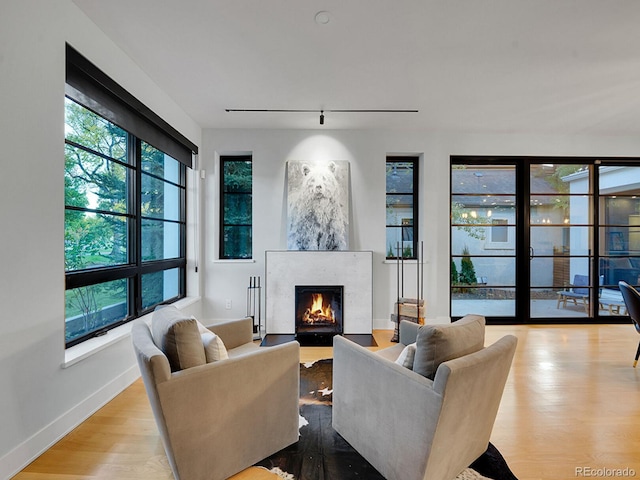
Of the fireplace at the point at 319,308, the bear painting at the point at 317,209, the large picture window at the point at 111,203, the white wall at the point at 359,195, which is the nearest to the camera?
the large picture window at the point at 111,203

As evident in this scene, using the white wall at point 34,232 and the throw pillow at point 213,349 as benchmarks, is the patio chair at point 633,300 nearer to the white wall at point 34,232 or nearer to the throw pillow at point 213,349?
the throw pillow at point 213,349

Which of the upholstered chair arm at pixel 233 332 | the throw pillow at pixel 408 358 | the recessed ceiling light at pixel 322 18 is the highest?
the recessed ceiling light at pixel 322 18

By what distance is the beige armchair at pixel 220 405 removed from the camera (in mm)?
1347

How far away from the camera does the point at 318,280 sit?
3.94 metres

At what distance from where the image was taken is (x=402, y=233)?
4.25 m

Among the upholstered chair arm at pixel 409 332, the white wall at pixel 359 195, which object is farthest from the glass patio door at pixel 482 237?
the upholstered chair arm at pixel 409 332

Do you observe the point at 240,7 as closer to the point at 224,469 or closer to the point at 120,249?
the point at 120,249

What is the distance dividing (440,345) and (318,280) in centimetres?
260

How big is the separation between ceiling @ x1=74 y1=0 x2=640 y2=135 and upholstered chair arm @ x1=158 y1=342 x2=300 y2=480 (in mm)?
2130

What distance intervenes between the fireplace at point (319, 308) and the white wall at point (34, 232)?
88.4 inches

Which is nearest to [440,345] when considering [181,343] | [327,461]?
[327,461]

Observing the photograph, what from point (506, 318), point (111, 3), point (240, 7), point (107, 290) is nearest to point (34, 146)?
point (111, 3)

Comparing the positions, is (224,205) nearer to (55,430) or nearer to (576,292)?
(55,430)

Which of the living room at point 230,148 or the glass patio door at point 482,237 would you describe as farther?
the glass patio door at point 482,237
